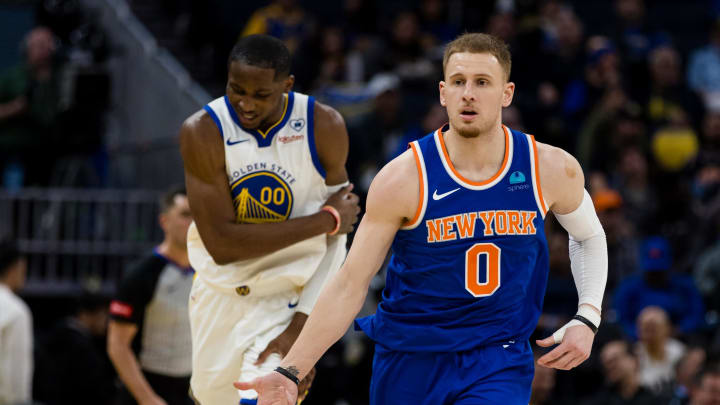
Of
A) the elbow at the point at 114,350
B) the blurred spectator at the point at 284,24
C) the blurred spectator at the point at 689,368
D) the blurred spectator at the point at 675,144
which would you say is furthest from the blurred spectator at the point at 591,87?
the elbow at the point at 114,350

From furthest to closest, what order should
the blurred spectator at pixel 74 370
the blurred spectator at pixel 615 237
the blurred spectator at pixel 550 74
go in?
1. the blurred spectator at pixel 550 74
2. the blurred spectator at pixel 615 237
3. the blurred spectator at pixel 74 370

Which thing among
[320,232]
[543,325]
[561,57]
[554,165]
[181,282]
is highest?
[561,57]

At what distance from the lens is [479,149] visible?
175 inches

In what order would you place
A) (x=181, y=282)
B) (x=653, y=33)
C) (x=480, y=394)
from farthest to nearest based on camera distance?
(x=653, y=33) < (x=181, y=282) < (x=480, y=394)

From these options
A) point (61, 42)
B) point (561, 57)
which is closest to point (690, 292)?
point (561, 57)

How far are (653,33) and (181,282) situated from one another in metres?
9.88

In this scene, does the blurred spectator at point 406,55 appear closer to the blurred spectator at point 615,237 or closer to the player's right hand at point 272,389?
the blurred spectator at point 615,237

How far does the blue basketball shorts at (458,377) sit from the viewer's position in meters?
4.38

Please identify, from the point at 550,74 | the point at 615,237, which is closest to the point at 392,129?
the point at 550,74

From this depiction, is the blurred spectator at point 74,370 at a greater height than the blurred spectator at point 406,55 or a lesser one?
lesser

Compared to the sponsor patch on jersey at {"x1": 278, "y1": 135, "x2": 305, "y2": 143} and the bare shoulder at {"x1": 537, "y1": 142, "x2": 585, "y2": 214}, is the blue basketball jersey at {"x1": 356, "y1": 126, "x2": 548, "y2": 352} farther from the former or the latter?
the sponsor patch on jersey at {"x1": 278, "y1": 135, "x2": 305, "y2": 143}

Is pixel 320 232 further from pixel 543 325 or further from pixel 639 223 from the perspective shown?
pixel 639 223

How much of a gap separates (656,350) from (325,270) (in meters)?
5.34

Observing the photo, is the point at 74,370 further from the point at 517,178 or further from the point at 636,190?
the point at 636,190
